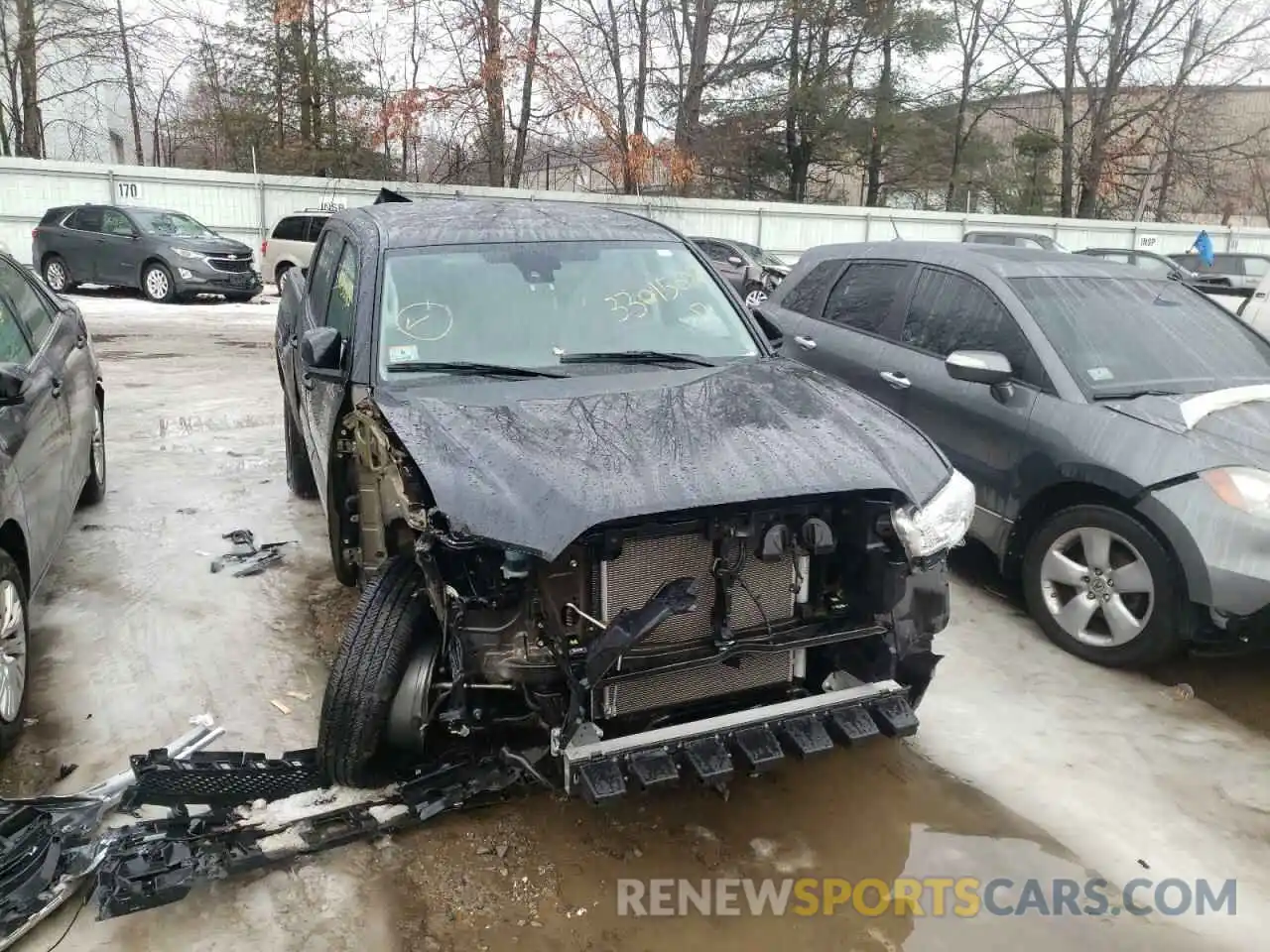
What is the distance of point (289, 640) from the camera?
4.24 metres

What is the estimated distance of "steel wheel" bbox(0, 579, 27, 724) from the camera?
3.25 metres

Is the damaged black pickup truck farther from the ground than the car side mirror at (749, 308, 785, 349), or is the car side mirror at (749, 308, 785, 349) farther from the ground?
the car side mirror at (749, 308, 785, 349)

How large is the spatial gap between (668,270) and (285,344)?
2.83 m

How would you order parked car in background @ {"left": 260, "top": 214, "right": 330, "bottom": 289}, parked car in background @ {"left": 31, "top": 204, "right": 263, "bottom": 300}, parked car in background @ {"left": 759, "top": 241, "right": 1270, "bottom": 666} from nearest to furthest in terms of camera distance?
parked car in background @ {"left": 759, "top": 241, "right": 1270, "bottom": 666} < parked car in background @ {"left": 31, "top": 204, "right": 263, "bottom": 300} < parked car in background @ {"left": 260, "top": 214, "right": 330, "bottom": 289}

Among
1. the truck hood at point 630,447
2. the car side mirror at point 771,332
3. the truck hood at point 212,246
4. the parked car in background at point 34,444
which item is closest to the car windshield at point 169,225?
the truck hood at point 212,246

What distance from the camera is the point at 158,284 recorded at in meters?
16.3

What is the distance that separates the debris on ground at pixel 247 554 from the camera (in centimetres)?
497

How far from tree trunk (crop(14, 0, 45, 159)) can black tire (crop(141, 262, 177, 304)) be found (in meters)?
12.2

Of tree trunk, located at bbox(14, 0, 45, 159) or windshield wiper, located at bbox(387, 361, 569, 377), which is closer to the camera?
windshield wiper, located at bbox(387, 361, 569, 377)

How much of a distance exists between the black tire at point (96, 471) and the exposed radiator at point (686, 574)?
4.24m

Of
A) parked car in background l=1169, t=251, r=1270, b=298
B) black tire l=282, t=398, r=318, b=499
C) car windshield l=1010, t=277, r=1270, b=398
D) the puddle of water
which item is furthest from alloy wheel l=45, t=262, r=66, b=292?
parked car in background l=1169, t=251, r=1270, b=298

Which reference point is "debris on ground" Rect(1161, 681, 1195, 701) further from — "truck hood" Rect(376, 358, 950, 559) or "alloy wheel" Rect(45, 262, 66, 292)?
"alloy wheel" Rect(45, 262, 66, 292)

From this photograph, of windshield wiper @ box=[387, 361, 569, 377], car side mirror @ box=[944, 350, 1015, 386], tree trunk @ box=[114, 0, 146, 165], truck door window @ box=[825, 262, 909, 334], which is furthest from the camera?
tree trunk @ box=[114, 0, 146, 165]

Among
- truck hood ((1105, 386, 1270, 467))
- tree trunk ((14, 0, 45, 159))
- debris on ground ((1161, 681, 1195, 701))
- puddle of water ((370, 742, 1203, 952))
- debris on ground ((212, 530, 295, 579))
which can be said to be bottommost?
puddle of water ((370, 742, 1203, 952))
